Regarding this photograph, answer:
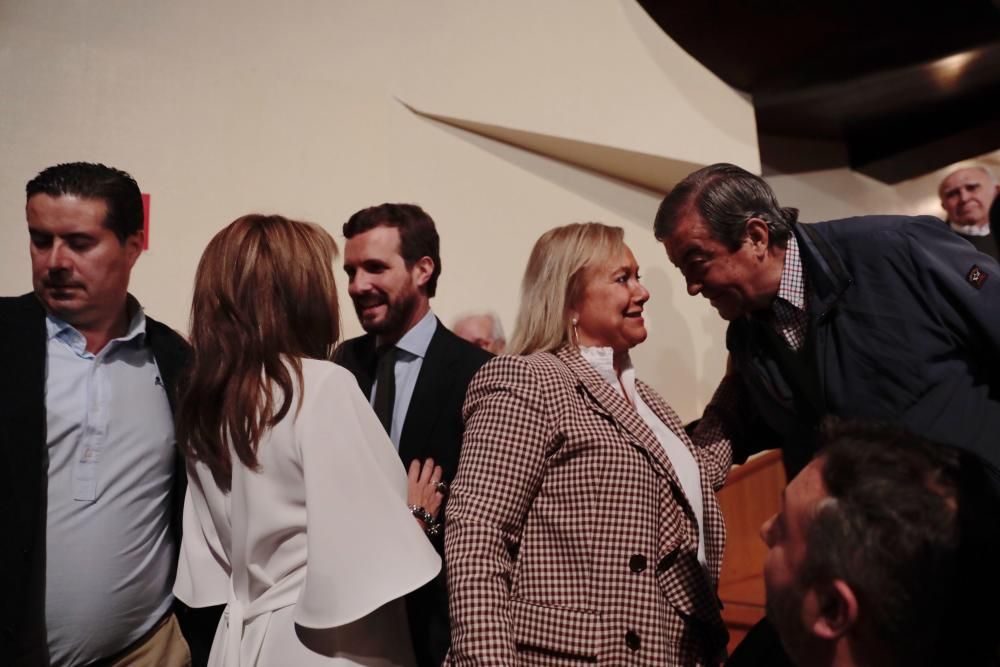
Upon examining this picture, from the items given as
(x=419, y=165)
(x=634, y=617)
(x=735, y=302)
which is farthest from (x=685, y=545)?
(x=419, y=165)

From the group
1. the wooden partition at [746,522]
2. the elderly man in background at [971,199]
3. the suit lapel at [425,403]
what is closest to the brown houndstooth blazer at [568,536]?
the suit lapel at [425,403]

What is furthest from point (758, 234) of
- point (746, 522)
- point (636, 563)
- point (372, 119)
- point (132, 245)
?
point (746, 522)

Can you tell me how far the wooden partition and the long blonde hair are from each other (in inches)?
81.3

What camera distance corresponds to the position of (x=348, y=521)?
5.07 ft

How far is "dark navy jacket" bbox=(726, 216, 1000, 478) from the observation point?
1703 millimetres

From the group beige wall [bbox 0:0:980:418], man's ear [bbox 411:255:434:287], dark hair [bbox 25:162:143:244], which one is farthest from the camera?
beige wall [bbox 0:0:980:418]

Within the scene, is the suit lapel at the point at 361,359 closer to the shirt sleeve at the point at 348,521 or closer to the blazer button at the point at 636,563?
the shirt sleeve at the point at 348,521

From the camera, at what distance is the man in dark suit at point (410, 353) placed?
6.96 feet

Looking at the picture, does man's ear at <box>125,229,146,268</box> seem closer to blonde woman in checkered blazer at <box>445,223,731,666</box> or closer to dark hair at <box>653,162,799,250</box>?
blonde woman in checkered blazer at <box>445,223,731,666</box>

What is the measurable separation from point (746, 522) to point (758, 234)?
2379mm

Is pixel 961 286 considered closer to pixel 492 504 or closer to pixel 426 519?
pixel 492 504

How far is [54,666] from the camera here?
1.80 meters

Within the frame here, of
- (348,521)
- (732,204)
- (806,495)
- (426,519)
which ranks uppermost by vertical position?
(732,204)

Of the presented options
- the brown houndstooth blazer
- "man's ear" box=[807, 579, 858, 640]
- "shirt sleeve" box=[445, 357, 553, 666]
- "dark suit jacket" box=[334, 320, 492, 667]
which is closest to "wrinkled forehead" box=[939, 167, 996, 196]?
"dark suit jacket" box=[334, 320, 492, 667]
